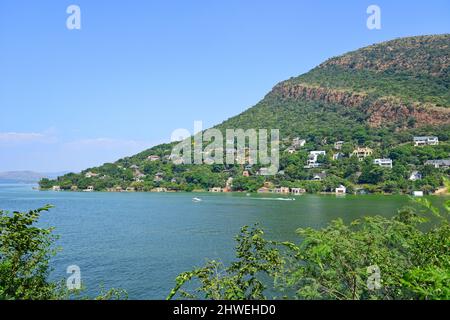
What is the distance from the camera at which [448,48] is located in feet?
328

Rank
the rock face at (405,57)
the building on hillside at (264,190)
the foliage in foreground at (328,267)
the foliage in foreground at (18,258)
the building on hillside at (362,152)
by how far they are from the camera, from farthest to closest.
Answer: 1. the rock face at (405,57)
2. the building on hillside at (362,152)
3. the building on hillside at (264,190)
4. the foliage in foreground at (328,267)
5. the foliage in foreground at (18,258)

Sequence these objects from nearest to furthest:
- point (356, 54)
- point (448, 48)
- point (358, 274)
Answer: point (358, 274) < point (448, 48) < point (356, 54)

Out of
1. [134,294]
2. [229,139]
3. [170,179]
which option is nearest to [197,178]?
[170,179]

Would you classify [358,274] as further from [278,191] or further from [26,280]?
[278,191]

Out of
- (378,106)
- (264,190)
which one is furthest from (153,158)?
(378,106)

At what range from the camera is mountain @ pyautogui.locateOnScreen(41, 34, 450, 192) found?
68.0m

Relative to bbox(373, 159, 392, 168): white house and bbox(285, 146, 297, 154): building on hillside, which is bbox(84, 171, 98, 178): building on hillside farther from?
bbox(373, 159, 392, 168): white house

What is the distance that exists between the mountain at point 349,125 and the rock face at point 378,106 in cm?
20

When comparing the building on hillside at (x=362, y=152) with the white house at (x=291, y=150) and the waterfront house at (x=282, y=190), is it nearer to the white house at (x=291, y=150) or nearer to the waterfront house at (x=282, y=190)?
the white house at (x=291, y=150)

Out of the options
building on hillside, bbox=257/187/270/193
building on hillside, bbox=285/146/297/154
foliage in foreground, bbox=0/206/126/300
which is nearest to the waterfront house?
building on hillside, bbox=257/187/270/193

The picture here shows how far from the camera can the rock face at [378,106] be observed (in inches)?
3201

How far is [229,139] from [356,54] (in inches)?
A: 2200

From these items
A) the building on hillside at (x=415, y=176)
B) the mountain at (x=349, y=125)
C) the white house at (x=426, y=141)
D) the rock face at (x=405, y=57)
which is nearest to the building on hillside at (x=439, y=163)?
the mountain at (x=349, y=125)

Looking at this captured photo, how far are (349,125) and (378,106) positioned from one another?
24.9 ft
